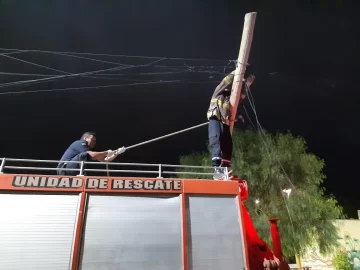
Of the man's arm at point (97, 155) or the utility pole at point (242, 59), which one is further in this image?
the utility pole at point (242, 59)

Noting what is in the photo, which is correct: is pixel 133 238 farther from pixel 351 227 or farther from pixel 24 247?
pixel 351 227

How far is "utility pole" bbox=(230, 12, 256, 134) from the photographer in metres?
6.31

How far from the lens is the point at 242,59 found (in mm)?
6504

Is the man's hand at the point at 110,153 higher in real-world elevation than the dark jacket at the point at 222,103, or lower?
lower

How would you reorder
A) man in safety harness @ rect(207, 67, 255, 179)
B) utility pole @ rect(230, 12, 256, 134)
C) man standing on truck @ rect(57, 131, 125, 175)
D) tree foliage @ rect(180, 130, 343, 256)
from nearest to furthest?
man standing on truck @ rect(57, 131, 125, 175) < utility pole @ rect(230, 12, 256, 134) < man in safety harness @ rect(207, 67, 255, 179) < tree foliage @ rect(180, 130, 343, 256)

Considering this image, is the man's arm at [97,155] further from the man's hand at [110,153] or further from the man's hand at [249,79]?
the man's hand at [249,79]

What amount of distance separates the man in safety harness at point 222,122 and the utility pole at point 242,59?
0.15 meters

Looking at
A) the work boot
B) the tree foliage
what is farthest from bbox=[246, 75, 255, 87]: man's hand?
the tree foliage

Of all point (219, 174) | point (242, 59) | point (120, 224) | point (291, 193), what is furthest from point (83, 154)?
point (291, 193)

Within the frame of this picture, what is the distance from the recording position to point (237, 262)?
14.8ft

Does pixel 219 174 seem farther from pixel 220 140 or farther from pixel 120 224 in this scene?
pixel 120 224

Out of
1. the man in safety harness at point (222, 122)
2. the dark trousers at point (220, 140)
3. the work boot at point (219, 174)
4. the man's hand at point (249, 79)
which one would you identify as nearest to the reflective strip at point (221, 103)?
the man in safety harness at point (222, 122)

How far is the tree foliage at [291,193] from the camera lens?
572 inches

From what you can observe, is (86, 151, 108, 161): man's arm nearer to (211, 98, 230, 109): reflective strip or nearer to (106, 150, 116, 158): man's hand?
(106, 150, 116, 158): man's hand
